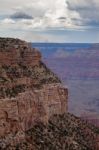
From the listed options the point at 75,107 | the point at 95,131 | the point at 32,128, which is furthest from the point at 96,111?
the point at 32,128

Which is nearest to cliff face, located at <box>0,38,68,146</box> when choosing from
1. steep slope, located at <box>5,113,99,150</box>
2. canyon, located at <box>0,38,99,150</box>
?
canyon, located at <box>0,38,99,150</box>

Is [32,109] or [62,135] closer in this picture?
[32,109]

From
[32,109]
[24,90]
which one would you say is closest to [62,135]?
[32,109]

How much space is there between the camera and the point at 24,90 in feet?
249

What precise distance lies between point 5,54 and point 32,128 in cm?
1011

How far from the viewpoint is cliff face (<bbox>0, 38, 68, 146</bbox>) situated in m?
Answer: 71.2

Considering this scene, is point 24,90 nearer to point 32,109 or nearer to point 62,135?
point 32,109

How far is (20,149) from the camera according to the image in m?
69.9

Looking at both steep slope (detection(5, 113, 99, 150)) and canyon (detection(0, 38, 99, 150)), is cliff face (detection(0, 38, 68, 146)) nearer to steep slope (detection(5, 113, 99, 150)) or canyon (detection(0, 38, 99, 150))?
canyon (detection(0, 38, 99, 150))

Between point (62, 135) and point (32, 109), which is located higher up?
point (32, 109)

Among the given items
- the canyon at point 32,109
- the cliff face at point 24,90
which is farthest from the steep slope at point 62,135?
the cliff face at point 24,90

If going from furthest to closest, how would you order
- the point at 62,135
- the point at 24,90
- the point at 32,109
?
the point at 62,135
the point at 32,109
the point at 24,90

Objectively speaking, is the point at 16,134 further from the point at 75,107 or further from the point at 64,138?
the point at 75,107

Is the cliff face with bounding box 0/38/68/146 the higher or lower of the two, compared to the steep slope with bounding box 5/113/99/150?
higher
